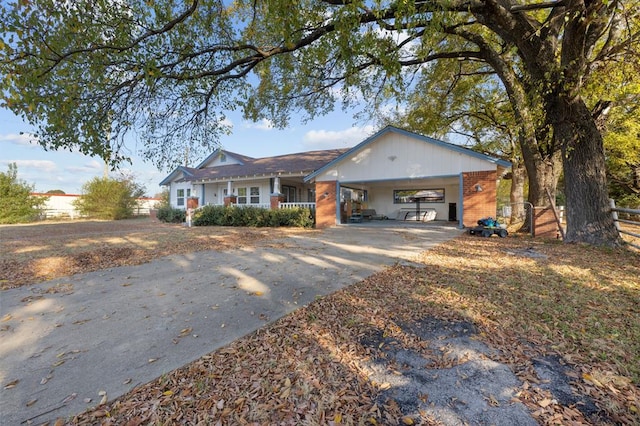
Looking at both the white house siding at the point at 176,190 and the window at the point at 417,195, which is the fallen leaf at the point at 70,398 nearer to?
the window at the point at 417,195

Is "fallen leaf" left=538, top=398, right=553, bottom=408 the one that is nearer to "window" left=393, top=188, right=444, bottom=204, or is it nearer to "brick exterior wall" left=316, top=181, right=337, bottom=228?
"brick exterior wall" left=316, top=181, right=337, bottom=228

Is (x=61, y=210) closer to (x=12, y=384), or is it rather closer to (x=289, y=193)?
(x=289, y=193)

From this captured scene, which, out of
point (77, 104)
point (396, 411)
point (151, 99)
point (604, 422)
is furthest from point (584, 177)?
point (77, 104)

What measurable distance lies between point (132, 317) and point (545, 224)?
12200 millimetres

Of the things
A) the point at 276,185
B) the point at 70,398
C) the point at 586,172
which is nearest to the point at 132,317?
the point at 70,398

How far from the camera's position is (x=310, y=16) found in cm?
706

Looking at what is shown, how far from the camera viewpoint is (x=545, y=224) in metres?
10.3

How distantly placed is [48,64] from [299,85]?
7181 millimetres

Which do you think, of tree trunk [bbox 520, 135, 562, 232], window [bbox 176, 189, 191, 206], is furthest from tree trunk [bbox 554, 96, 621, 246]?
window [bbox 176, 189, 191, 206]

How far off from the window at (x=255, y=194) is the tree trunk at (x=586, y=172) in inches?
672

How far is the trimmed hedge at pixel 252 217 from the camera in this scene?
52.0 ft

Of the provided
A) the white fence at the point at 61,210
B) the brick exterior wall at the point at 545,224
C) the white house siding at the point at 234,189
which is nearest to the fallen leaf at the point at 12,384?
the brick exterior wall at the point at 545,224

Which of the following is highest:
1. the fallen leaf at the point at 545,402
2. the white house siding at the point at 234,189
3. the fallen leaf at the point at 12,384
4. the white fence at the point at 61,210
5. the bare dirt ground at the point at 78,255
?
the white house siding at the point at 234,189

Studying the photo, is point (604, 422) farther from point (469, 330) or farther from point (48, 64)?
point (48, 64)
